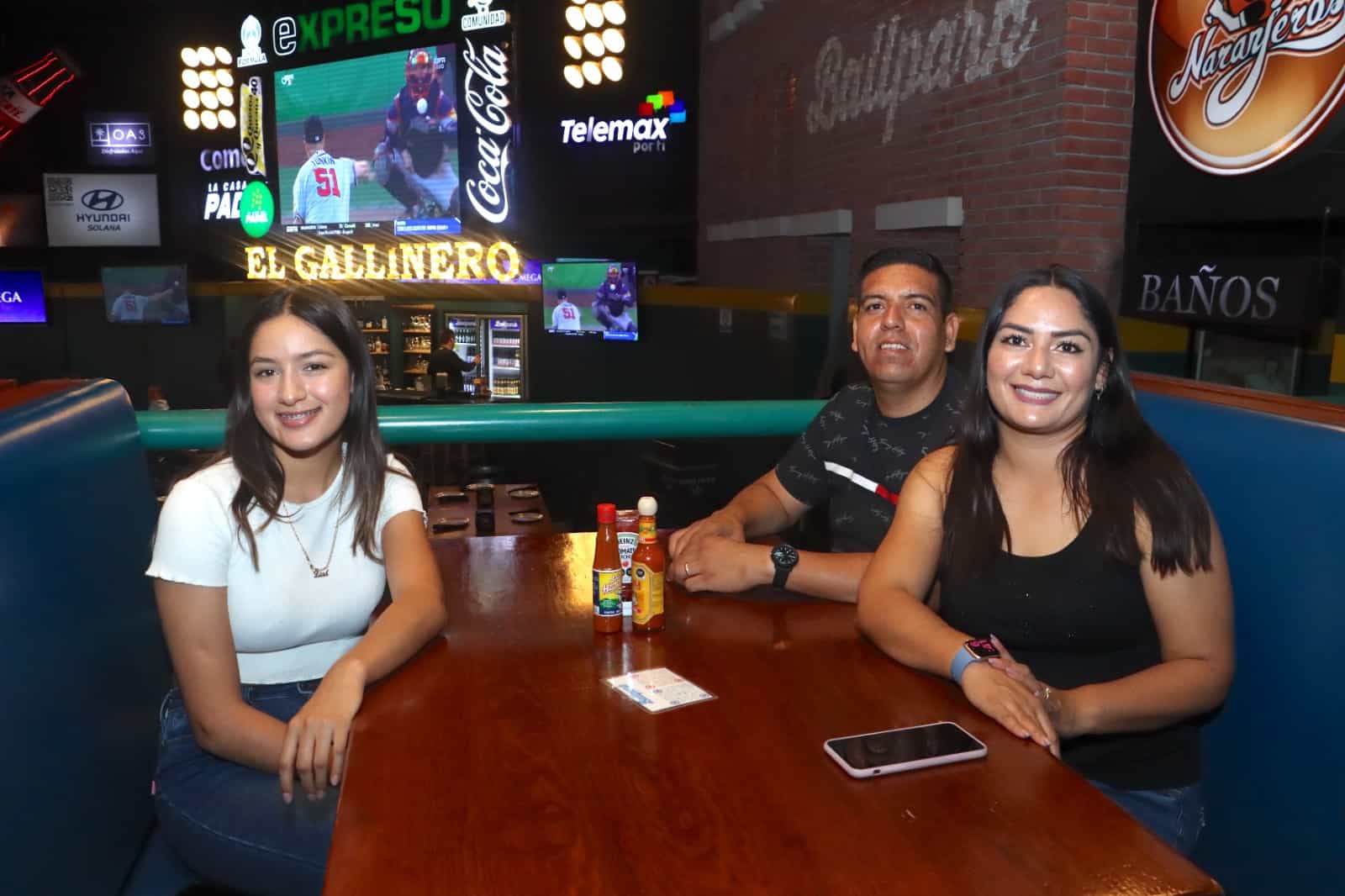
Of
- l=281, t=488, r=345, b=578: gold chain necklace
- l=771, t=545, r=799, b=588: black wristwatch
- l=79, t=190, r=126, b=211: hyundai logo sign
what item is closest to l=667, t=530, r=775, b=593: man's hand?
l=771, t=545, r=799, b=588: black wristwatch

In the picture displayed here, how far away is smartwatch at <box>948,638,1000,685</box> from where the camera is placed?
1.56m

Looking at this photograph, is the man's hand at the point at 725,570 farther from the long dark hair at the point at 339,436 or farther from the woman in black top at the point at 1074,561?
the long dark hair at the point at 339,436

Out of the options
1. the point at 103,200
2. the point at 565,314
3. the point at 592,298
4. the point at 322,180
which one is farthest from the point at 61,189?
the point at 592,298

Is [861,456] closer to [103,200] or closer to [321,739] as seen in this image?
[321,739]

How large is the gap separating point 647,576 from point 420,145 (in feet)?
31.0

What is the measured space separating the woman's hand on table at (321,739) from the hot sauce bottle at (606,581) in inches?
16.5

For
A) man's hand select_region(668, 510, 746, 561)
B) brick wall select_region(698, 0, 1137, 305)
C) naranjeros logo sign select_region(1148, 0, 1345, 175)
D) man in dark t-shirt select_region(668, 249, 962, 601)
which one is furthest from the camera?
brick wall select_region(698, 0, 1137, 305)

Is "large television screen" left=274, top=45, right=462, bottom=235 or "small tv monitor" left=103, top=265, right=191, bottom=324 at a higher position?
"large television screen" left=274, top=45, right=462, bottom=235

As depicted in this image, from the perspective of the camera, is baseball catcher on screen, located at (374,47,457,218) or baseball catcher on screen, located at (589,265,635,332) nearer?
→ baseball catcher on screen, located at (589,265,635,332)

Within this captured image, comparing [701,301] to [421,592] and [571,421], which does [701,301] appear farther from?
[421,592]

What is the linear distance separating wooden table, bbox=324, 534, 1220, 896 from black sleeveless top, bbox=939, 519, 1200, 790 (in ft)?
0.89

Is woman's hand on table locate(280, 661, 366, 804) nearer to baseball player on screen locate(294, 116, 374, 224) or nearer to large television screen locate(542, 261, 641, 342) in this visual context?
large television screen locate(542, 261, 641, 342)

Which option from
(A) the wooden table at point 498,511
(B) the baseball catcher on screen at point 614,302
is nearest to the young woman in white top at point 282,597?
(A) the wooden table at point 498,511

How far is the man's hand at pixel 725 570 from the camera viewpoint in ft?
6.60
